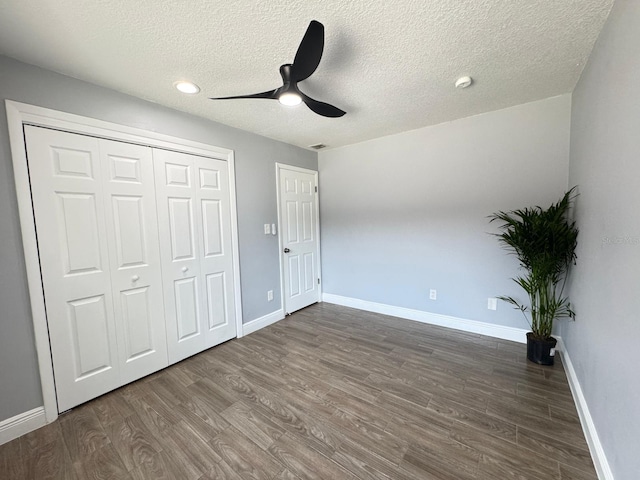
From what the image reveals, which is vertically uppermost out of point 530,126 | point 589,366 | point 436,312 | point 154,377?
point 530,126

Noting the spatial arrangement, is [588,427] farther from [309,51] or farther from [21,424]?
[21,424]

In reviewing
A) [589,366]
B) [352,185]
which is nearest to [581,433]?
[589,366]

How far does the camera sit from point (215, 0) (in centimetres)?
118

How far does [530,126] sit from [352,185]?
6.51 feet

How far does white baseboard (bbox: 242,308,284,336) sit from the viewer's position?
2.92 metres

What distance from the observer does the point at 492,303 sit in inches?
104

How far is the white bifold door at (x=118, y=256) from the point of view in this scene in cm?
169

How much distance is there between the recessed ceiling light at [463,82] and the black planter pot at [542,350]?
7.33ft

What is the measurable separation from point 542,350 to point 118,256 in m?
3.63

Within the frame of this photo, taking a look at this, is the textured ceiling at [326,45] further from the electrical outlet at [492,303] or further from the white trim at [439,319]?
the white trim at [439,319]

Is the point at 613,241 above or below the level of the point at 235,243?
above

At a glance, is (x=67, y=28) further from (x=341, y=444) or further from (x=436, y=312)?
(x=436, y=312)

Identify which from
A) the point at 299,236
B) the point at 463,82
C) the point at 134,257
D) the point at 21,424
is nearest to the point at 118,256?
the point at 134,257

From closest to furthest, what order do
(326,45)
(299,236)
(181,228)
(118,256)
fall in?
(326,45) → (118,256) → (181,228) → (299,236)
